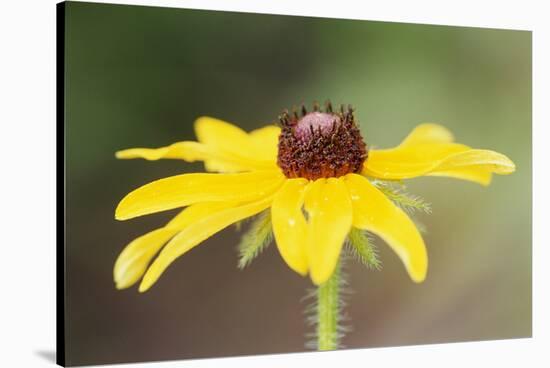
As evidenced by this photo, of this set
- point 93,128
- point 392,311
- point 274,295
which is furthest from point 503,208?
point 93,128

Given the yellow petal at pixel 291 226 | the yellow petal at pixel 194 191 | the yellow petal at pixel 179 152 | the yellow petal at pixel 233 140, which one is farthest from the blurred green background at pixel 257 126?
the yellow petal at pixel 291 226

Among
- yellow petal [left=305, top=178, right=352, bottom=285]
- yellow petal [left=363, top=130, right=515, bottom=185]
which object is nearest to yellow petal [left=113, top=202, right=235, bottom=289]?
yellow petal [left=305, top=178, right=352, bottom=285]

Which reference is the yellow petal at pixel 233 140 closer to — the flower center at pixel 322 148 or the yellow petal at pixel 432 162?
the flower center at pixel 322 148

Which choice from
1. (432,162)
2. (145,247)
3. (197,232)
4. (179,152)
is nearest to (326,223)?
(197,232)

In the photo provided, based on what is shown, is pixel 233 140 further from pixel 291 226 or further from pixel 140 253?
pixel 291 226

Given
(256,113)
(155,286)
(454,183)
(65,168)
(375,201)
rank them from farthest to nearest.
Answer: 1. (454,183)
2. (256,113)
3. (155,286)
4. (65,168)
5. (375,201)

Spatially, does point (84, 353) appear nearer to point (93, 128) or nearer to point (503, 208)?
point (93, 128)
